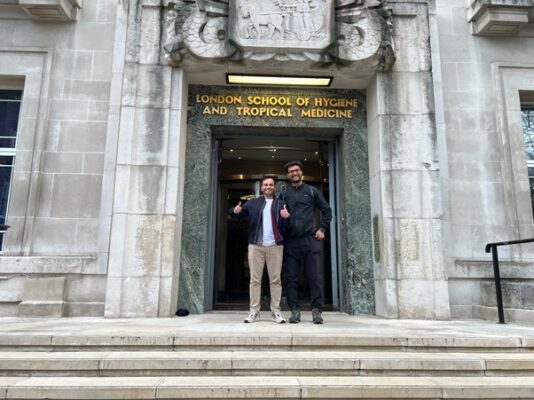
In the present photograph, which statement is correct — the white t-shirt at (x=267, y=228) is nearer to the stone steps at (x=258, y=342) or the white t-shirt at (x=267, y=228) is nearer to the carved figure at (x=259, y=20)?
the stone steps at (x=258, y=342)

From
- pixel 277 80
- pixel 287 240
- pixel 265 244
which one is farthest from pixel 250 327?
pixel 277 80

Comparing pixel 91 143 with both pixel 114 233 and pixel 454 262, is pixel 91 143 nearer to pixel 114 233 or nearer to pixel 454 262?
pixel 114 233

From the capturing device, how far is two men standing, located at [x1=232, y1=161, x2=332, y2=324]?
6.13 m

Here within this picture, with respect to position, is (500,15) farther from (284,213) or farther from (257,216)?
(257,216)

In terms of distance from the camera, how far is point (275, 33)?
23.7 ft

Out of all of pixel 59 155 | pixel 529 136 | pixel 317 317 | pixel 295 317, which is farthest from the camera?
pixel 529 136

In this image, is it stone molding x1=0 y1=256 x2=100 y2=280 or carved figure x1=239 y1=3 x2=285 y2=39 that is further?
carved figure x1=239 y1=3 x2=285 y2=39

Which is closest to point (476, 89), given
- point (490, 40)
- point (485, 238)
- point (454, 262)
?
point (490, 40)

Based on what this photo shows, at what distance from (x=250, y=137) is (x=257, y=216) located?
103 inches

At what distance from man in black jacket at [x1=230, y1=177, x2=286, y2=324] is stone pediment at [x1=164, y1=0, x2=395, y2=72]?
8.15 ft

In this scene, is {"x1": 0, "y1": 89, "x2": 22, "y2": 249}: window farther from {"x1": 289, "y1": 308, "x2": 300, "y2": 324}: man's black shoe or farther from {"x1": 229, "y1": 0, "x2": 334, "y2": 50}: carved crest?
{"x1": 289, "y1": 308, "x2": 300, "y2": 324}: man's black shoe

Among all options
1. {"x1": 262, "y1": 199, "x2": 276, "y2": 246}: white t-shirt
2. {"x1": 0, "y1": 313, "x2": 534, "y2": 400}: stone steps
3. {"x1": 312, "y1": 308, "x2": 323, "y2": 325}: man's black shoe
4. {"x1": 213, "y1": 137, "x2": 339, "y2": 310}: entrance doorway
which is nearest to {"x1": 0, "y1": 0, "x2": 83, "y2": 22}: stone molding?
{"x1": 213, "y1": 137, "x2": 339, "y2": 310}: entrance doorway

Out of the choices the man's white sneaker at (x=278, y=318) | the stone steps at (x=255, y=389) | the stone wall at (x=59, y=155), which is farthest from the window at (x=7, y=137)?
the man's white sneaker at (x=278, y=318)

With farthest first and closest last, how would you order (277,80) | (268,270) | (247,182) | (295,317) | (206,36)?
1. (247,182)
2. (277,80)
3. (206,36)
4. (268,270)
5. (295,317)
